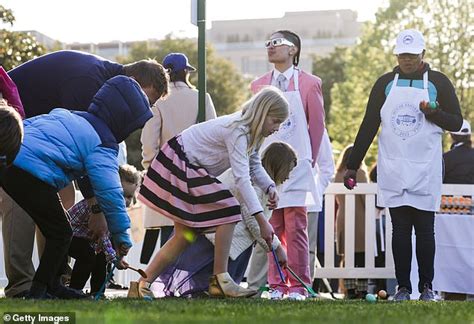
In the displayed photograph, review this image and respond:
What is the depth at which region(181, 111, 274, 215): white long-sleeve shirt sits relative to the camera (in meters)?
7.54

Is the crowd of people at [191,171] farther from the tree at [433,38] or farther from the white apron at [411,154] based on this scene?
the tree at [433,38]

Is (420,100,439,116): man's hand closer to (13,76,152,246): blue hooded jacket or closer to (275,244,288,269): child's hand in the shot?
(275,244,288,269): child's hand

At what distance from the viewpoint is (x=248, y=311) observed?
226 inches

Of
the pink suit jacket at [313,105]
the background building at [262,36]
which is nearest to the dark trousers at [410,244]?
the pink suit jacket at [313,105]

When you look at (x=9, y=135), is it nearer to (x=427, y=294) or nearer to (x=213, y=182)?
(x=213, y=182)

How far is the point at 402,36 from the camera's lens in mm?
8953

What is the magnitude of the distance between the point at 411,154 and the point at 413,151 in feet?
0.09

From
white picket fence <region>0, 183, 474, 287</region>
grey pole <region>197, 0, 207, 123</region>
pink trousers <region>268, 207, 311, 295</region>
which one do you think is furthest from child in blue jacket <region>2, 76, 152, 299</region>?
white picket fence <region>0, 183, 474, 287</region>

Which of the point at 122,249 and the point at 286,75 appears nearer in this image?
the point at 122,249

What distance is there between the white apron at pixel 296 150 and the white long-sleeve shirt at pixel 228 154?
1.09 metres

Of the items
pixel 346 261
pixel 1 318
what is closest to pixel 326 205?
pixel 346 261

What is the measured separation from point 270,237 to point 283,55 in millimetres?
2202

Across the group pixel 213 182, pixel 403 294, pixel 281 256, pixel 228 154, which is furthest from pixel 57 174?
pixel 403 294

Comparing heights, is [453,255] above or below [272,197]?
below
